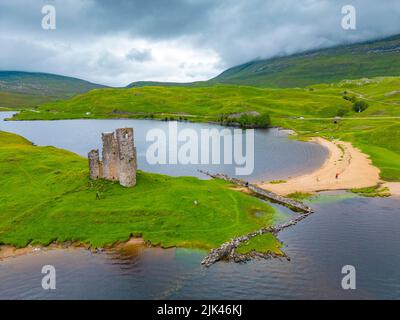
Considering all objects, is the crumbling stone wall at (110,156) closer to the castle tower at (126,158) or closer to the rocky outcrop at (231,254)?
the castle tower at (126,158)

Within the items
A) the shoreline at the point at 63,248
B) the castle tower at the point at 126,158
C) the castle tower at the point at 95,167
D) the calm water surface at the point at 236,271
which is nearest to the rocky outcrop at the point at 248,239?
the calm water surface at the point at 236,271

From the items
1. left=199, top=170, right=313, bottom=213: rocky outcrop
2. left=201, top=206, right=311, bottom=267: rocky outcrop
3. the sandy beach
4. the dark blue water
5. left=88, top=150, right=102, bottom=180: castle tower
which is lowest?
the dark blue water

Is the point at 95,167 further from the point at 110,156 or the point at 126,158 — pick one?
the point at 126,158

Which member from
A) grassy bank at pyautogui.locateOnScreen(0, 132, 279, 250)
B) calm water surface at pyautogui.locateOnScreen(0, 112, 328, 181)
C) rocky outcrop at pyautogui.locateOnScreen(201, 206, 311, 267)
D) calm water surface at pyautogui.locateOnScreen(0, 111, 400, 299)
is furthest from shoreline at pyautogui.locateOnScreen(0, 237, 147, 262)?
calm water surface at pyautogui.locateOnScreen(0, 112, 328, 181)

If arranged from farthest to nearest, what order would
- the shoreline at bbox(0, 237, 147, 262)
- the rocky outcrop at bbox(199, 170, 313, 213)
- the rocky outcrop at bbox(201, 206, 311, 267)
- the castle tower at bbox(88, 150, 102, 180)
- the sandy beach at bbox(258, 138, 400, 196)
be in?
the sandy beach at bbox(258, 138, 400, 196) < the rocky outcrop at bbox(199, 170, 313, 213) < the castle tower at bbox(88, 150, 102, 180) < the shoreline at bbox(0, 237, 147, 262) < the rocky outcrop at bbox(201, 206, 311, 267)

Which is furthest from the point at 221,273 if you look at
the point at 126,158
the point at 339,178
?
the point at 339,178

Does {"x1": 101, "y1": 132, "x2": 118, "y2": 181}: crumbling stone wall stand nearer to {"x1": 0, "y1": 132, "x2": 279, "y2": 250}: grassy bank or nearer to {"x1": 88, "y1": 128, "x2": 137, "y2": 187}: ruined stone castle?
{"x1": 88, "y1": 128, "x2": 137, "y2": 187}: ruined stone castle

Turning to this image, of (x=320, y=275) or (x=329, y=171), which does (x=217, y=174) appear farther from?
(x=320, y=275)
